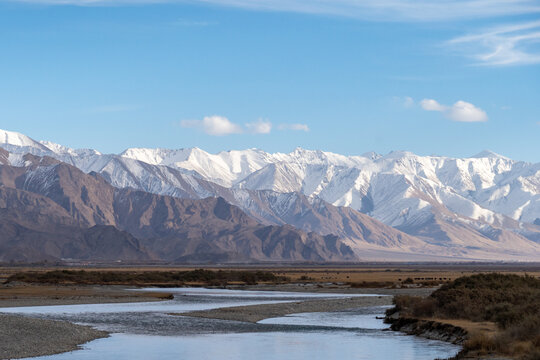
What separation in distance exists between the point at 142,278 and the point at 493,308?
347 ft

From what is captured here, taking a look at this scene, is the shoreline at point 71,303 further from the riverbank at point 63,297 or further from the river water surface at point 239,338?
the river water surface at point 239,338

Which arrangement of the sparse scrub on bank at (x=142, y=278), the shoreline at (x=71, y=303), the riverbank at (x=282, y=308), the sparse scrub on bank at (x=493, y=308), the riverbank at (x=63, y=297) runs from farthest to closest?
the sparse scrub on bank at (x=142, y=278), the riverbank at (x=63, y=297), the riverbank at (x=282, y=308), the shoreline at (x=71, y=303), the sparse scrub on bank at (x=493, y=308)

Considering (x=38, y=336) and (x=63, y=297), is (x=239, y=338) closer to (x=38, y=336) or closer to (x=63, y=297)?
(x=38, y=336)

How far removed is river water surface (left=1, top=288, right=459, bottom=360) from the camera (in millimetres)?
50500

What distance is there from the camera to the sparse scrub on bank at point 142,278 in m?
147

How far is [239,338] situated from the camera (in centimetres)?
5950

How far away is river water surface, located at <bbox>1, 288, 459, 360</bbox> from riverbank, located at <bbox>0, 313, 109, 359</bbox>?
3.98 feet

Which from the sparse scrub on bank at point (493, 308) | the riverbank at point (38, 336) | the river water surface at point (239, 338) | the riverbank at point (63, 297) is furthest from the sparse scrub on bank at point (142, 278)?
the sparse scrub on bank at point (493, 308)

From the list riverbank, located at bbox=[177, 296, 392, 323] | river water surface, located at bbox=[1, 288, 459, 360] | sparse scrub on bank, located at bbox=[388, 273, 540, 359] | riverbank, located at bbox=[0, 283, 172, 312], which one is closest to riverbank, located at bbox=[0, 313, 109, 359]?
river water surface, located at bbox=[1, 288, 459, 360]

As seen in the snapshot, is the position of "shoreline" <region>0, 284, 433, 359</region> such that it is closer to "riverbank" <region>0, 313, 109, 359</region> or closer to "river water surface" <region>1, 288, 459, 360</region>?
"riverbank" <region>0, 313, 109, 359</region>

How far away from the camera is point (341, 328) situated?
66.3 m

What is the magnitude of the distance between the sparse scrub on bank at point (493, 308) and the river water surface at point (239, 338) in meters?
3.03

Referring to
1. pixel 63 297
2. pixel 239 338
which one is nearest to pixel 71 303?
pixel 63 297

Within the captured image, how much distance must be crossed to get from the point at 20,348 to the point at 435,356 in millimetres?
23247
